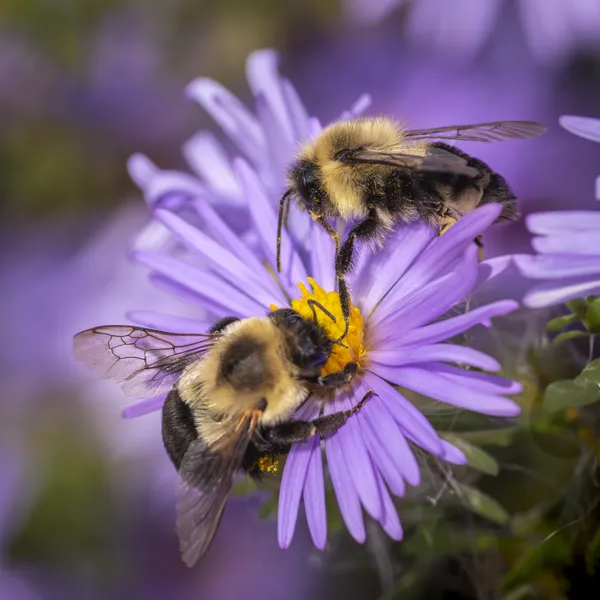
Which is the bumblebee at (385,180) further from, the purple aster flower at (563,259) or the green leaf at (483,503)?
the green leaf at (483,503)

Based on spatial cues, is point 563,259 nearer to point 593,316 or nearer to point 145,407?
point 593,316

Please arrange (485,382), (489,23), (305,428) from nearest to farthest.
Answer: (485,382) < (305,428) < (489,23)

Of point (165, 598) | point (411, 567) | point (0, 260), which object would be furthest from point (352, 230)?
point (0, 260)

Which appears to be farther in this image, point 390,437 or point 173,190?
point 173,190

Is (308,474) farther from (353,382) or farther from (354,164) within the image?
(354,164)

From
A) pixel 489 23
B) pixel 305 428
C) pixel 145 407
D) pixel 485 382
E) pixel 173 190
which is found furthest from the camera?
pixel 489 23

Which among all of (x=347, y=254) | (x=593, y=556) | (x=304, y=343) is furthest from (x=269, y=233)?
(x=593, y=556)
